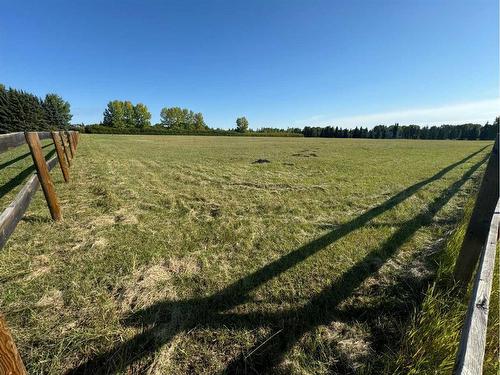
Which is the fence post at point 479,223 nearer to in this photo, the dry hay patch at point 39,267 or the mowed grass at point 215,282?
the mowed grass at point 215,282

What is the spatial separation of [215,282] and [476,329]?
8.39 ft

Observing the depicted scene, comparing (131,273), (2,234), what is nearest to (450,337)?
(131,273)

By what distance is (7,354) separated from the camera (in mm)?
1451

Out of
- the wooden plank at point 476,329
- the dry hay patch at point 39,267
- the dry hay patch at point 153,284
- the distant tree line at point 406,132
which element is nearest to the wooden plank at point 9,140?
the dry hay patch at point 39,267

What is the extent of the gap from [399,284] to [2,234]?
4.41 metres

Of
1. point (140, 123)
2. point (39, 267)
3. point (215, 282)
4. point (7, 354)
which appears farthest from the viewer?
point (140, 123)

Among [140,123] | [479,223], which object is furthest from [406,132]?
[479,223]

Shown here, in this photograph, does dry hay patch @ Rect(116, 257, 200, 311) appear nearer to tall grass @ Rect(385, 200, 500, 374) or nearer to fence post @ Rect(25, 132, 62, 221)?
tall grass @ Rect(385, 200, 500, 374)

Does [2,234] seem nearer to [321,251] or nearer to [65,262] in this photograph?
[65,262]

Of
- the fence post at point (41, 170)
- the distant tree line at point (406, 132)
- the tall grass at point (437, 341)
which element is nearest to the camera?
the tall grass at point (437, 341)

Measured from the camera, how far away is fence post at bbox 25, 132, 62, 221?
4188 mm

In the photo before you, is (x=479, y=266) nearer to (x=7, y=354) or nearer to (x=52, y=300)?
(x=7, y=354)

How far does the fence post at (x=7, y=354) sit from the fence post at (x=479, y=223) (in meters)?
3.89

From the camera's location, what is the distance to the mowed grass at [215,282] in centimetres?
218
